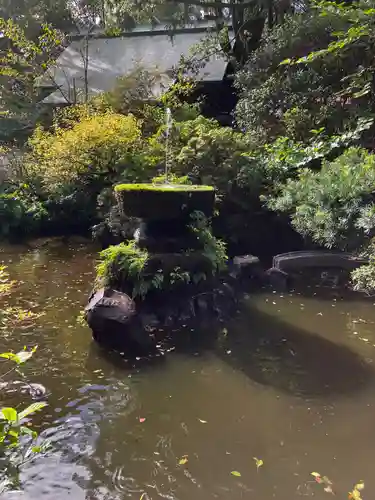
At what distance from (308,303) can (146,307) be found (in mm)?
2264

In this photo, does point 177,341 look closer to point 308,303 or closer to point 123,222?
point 308,303

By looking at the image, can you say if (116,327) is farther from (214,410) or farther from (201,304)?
(214,410)

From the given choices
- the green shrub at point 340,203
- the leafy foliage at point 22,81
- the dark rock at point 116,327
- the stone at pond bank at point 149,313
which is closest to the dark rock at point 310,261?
the green shrub at point 340,203

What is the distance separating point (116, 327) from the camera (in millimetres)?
5387

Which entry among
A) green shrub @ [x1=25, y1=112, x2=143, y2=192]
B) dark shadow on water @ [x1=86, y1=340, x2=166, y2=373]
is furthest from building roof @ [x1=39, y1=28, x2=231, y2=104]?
dark shadow on water @ [x1=86, y1=340, x2=166, y2=373]

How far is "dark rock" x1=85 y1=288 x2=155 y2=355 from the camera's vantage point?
17.6 feet

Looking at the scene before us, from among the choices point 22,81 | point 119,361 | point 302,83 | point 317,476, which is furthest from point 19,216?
point 317,476

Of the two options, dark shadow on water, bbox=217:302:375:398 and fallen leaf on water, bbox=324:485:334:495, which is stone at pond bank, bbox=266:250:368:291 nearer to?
dark shadow on water, bbox=217:302:375:398

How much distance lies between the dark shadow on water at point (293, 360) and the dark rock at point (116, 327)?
88 centimetres

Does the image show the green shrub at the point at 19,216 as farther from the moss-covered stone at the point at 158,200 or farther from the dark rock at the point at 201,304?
the dark rock at the point at 201,304

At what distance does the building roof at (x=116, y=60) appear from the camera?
15633 mm

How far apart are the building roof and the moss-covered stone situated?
9.73 m

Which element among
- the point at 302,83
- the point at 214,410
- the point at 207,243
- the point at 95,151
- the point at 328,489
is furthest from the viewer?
the point at 302,83

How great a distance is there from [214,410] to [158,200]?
276 centimetres
